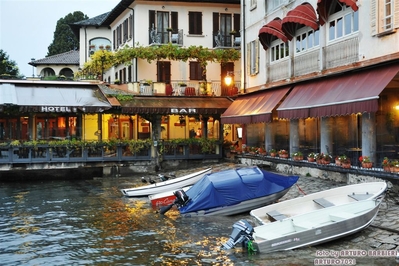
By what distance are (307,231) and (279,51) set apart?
17682 millimetres

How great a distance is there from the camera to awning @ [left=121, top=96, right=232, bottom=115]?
110ft

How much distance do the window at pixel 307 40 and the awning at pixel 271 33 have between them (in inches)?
30.7

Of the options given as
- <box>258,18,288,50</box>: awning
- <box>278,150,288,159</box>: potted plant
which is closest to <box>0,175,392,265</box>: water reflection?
<box>278,150,288,159</box>: potted plant

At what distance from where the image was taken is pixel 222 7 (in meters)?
38.9

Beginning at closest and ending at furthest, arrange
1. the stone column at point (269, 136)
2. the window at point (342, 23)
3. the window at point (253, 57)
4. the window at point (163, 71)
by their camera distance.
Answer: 1. the window at point (342, 23)
2. the stone column at point (269, 136)
3. the window at point (253, 57)
4. the window at point (163, 71)

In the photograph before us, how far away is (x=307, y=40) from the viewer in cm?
2578

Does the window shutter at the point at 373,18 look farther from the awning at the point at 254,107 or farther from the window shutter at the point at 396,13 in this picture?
the awning at the point at 254,107

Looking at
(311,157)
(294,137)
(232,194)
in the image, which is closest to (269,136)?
(294,137)

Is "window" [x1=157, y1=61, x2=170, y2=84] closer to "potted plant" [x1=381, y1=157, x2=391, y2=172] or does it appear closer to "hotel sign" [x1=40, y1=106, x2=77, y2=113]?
"hotel sign" [x1=40, y1=106, x2=77, y2=113]

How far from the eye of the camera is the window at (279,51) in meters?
28.0

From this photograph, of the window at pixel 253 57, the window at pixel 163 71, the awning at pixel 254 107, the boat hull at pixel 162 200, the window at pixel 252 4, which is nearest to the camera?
the boat hull at pixel 162 200

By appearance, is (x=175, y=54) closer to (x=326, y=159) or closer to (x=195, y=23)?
(x=195, y=23)

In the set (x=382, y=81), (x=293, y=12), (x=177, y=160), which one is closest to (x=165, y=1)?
(x=177, y=160)

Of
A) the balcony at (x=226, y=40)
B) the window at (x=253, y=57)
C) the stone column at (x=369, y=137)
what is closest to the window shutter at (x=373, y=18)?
the stone column at (x=369, y=137)
